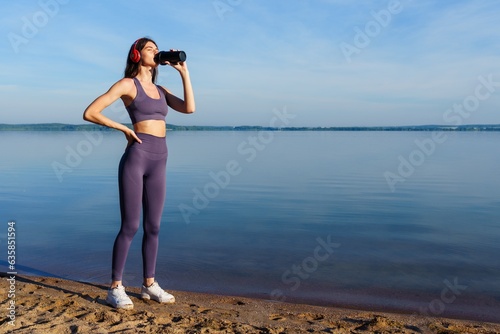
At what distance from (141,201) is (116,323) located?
3.30 feet

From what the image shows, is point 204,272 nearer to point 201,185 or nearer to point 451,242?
point 451,242

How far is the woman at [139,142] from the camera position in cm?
409

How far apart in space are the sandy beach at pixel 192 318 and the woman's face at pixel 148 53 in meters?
2.05

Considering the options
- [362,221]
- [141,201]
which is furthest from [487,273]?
[141,201]

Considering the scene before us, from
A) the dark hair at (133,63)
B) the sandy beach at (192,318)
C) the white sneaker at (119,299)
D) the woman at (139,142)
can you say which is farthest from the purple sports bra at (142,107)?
the sandy beach at (192,318)

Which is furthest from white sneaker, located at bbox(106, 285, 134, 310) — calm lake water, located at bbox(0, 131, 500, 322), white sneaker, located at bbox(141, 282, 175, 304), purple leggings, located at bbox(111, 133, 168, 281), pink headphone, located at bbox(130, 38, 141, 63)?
pink headphone, located at bbox(130, 38, 141, 63)

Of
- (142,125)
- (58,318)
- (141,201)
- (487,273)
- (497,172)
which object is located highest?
(497,172)

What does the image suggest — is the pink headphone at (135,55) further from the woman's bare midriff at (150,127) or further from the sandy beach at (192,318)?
the sandy beach at (192,318)

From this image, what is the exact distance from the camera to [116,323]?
3.76 m

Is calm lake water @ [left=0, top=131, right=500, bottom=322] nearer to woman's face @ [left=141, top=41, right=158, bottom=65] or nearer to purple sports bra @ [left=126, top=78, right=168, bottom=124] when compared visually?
purple sports bra @ [left=126, top=78, right=168, bottom=124]

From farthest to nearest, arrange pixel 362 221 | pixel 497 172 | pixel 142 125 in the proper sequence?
pixel 497 172
pixel 362 221
pixel 142 125

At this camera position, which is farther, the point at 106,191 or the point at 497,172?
the point at 497,172

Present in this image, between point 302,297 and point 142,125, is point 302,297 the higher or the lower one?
the lower one

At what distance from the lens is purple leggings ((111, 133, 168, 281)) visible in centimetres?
411
